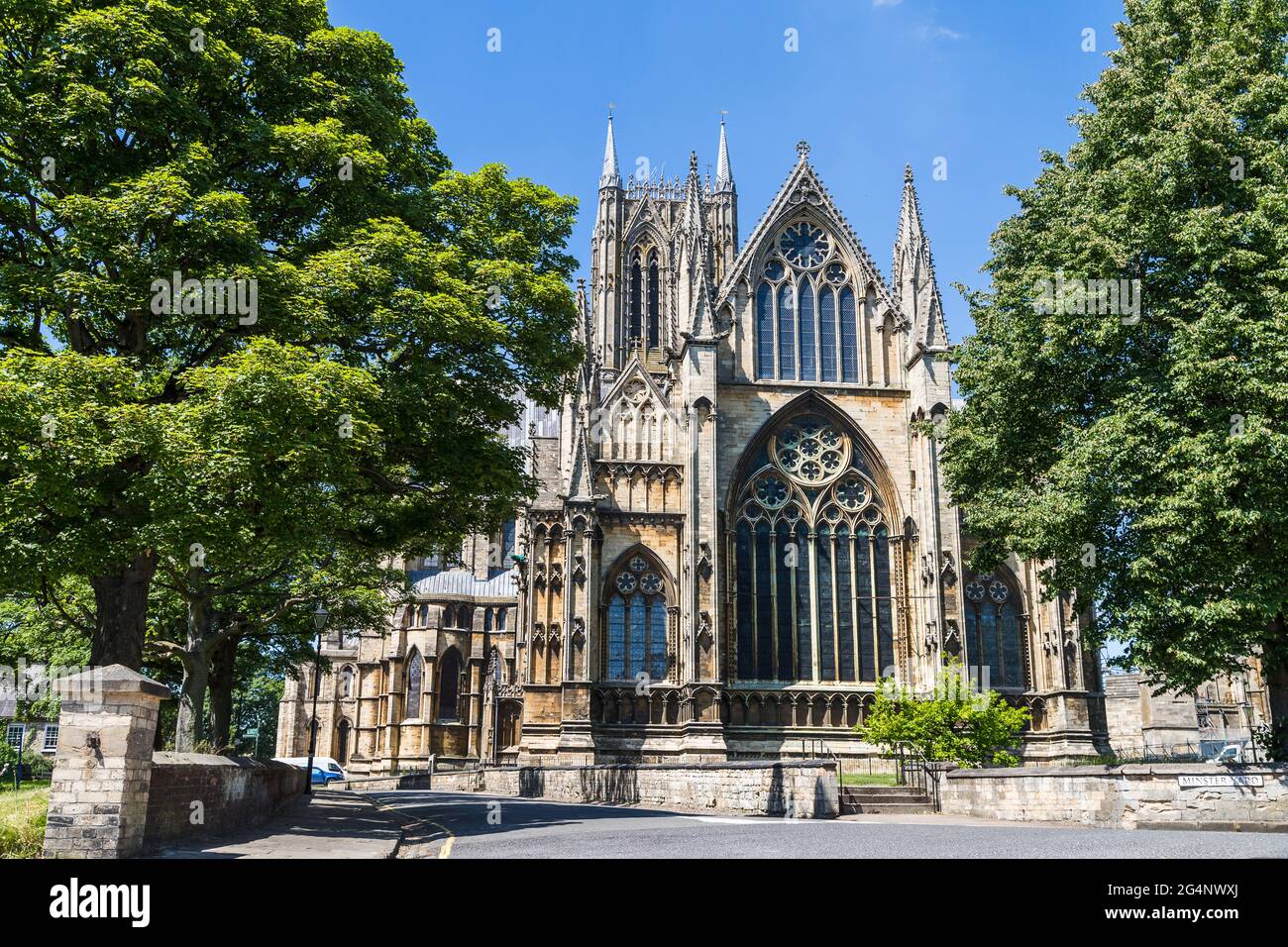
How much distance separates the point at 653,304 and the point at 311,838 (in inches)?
1902

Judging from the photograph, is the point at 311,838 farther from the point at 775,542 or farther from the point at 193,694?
the point at 775,542

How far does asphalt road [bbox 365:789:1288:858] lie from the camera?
11.3 metres

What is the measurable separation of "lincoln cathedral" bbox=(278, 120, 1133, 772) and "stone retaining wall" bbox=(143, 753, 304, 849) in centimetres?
1409

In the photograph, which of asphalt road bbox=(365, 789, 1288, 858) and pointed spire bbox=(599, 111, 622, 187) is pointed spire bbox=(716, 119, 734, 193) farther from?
asphalt road bbox=(365, 789, 1288, 858)

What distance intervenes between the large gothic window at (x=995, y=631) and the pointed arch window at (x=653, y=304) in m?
28.7

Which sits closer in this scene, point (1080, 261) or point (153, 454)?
point (153, 454)

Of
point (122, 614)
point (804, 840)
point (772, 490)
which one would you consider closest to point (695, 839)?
point (804, 840)

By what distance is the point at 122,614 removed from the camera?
1586 centimetres
